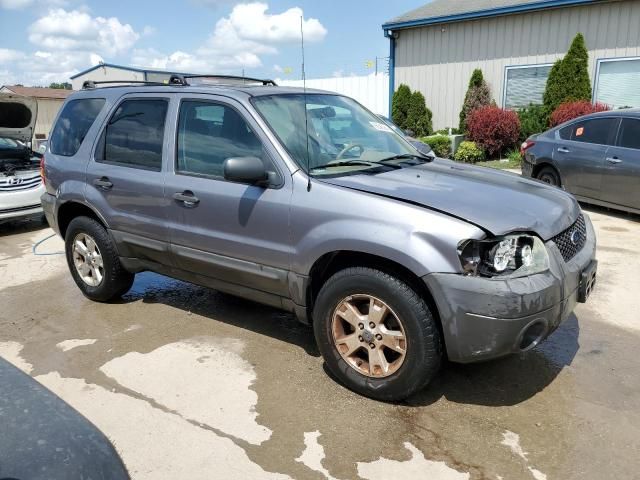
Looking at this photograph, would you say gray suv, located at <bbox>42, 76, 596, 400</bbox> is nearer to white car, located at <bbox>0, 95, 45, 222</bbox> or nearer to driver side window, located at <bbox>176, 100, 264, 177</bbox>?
driver side window, located at <bbox>176, 100, 264, 177</bbox>

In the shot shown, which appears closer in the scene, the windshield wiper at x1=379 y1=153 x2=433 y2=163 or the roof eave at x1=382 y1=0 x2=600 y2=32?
the windshield wiper at x1=379 y1=153 x2=433 y2=163

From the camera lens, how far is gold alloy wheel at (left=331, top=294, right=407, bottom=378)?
316 centimetres

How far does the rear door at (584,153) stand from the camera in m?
7.78

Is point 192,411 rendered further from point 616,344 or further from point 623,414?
point 616,344

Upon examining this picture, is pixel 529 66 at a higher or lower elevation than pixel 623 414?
higher

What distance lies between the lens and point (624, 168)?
291 inches

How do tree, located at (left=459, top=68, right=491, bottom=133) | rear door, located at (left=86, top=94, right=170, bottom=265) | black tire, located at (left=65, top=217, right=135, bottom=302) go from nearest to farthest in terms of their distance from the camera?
1. rear door, located at (left=86, top=94, right=170, bottom=265)
2. black tire, located at (left=65, top=217, right=135, bottom=302)
3. tree, located at (left=459, top=68, right=491, bottom=133)

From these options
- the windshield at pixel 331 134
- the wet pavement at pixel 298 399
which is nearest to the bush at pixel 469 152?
the wet pavement at pixel 298 399

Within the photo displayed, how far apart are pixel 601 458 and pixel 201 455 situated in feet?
6.65

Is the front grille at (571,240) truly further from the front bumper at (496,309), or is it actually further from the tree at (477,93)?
the tree at (477,93)

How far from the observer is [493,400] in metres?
3.35

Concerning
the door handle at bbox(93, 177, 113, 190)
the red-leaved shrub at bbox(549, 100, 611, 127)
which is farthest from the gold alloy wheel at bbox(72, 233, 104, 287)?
the red-leaved shrub at bbox(549, 100, 611, 127)

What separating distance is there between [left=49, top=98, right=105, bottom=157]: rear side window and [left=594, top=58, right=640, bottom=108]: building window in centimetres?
1239

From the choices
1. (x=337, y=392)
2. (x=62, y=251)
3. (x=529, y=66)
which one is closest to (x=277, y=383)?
(x=337, y=392)
